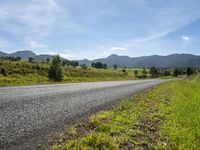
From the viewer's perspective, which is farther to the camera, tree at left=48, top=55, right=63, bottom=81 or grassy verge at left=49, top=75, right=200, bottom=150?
tree at left=48, top=55, right=63, bottom=81

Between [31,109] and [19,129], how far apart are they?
11.0 feet

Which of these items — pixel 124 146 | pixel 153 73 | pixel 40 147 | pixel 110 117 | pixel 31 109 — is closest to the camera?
pixel 40 147

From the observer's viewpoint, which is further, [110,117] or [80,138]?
[110,117]

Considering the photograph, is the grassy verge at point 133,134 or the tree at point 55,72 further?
the tree at point 55,72

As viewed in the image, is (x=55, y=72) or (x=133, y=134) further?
(x=55, y=72)

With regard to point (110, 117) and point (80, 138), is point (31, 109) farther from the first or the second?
point (80, 138)

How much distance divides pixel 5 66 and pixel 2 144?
4951 centimetres

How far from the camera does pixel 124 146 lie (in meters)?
5.89

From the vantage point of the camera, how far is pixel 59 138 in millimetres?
6266

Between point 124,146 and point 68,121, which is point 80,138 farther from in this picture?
point 68,121

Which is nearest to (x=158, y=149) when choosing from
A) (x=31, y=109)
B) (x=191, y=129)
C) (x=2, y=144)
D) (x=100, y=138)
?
(x=100, y=138)

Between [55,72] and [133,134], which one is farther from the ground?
[55,72]

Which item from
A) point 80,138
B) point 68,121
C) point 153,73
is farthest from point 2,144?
point 153,73

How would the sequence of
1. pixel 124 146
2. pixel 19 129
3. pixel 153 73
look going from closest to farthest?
pixel 124 146, pixel 19 129, pixel 153 73
